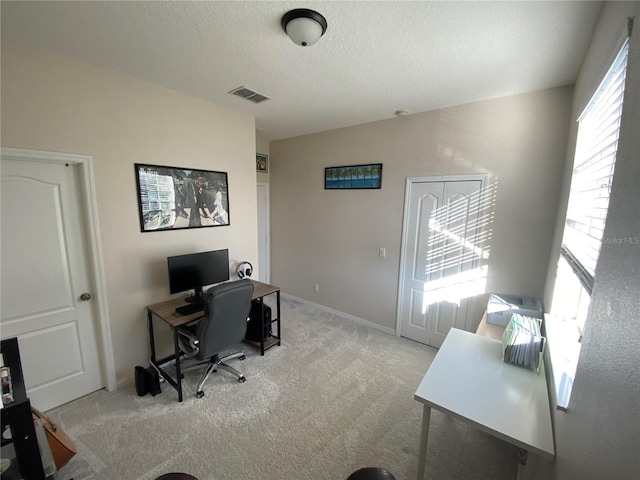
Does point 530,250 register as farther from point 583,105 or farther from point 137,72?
point 137,72

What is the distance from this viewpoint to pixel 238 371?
2596 millimetres

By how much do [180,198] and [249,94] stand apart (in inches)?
48.8

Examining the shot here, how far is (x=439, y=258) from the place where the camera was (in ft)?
9.99

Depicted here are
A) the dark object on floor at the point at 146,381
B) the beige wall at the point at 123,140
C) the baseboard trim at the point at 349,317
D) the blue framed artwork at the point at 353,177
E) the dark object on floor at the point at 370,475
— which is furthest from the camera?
the baseboard trim at the point at 349,317

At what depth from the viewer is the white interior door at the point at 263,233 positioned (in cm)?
455

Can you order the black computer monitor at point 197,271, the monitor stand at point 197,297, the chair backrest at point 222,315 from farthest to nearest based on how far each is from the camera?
the monitor stand at point 197,297, the black computer monitor at point 197,271, the chair backrest at point 222,315

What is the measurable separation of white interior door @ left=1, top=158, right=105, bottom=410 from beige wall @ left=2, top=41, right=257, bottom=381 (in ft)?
0.55

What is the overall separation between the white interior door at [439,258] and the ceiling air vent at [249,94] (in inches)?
74.6

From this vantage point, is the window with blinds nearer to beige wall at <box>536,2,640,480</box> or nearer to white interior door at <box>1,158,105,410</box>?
beige wall at <box>536,2,640,480</box>

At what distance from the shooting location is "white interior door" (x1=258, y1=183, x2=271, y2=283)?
4551 millimetres

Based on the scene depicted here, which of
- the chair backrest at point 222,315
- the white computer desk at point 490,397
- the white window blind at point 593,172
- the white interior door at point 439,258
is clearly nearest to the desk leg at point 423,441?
the white computer desk at point 490,397

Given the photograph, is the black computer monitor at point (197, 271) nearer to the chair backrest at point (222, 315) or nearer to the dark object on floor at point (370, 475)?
the chair backrest at point (222, 315)

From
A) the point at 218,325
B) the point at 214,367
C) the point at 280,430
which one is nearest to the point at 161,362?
the point at 214,367

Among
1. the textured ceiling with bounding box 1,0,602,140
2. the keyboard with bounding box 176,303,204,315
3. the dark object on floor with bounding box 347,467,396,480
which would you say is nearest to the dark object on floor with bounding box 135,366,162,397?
the keyboard with bounding box 176,303,204,315
